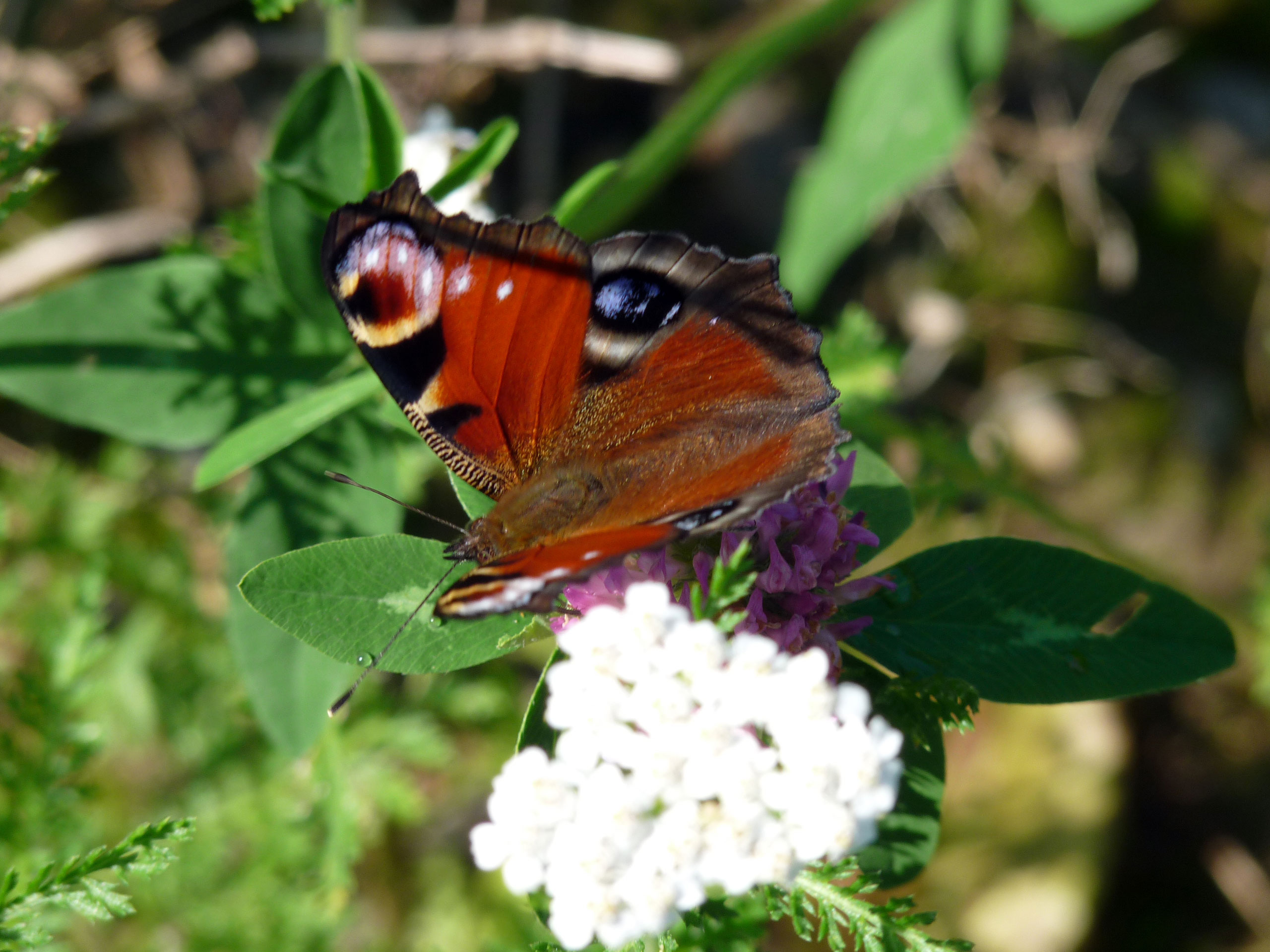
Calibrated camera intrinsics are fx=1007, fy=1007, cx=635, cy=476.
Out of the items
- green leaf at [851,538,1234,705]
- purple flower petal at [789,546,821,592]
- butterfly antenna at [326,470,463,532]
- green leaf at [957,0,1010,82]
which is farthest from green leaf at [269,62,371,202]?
green leaf at [957,0,1010,82]

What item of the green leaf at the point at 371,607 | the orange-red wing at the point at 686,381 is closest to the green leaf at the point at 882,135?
the orange-red wing at the point at 686,381

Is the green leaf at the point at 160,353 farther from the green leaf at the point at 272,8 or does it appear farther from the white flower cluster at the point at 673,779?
the white flower cluster at the point at 673,779

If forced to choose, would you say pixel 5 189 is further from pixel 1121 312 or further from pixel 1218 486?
pixel 1218 486

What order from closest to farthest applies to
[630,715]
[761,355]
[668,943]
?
[630,715] → [668,943] → [761,355]

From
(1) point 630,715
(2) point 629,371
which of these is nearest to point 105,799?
(2) point 629,371

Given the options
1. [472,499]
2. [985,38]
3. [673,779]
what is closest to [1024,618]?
[673,779]

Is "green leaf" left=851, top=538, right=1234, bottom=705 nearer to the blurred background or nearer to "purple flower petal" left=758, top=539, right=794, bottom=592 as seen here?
"purple flower petal" left=758, top=539, right=794, bottom=592

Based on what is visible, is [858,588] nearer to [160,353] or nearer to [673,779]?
[673,779]
